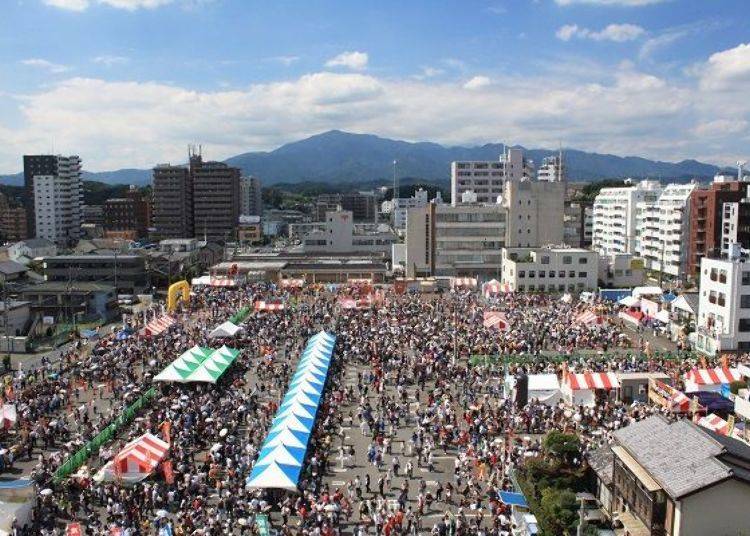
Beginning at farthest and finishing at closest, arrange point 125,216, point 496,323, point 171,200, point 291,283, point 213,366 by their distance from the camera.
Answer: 1. point 125,216
2. point 171,200
3. point 291,283
4. point 496,323
5. point 213,366

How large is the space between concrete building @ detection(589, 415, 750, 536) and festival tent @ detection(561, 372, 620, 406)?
348 inches

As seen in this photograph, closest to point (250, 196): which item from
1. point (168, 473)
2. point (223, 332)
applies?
point (223, 332)

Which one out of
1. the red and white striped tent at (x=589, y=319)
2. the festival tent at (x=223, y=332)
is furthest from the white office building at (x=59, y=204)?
the red and white striped tent at (x=589, y=319)

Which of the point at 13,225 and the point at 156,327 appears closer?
the point at 156,327

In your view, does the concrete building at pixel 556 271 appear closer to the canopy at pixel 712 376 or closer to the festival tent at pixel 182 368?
the canopy at pixel 712 376

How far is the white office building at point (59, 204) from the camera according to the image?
4409 inches

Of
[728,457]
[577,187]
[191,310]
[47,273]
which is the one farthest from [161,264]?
[577,187]

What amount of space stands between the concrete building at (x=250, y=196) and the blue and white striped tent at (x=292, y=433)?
130 m

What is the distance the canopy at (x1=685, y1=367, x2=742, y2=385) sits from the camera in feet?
88.6

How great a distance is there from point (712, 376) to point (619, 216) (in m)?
63.2

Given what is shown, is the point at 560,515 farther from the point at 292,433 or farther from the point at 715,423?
the point at 715,423

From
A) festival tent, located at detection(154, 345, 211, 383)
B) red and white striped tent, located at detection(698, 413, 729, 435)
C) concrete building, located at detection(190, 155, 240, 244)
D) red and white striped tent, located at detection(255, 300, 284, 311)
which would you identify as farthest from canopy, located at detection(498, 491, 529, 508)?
Result: concrete building, located at detection(190, 155, 240, 244)

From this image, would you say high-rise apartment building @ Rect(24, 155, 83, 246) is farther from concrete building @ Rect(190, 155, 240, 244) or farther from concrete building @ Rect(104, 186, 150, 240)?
concrete building @ Rect(190, 155, 240, 244)

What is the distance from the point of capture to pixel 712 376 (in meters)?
27.2
